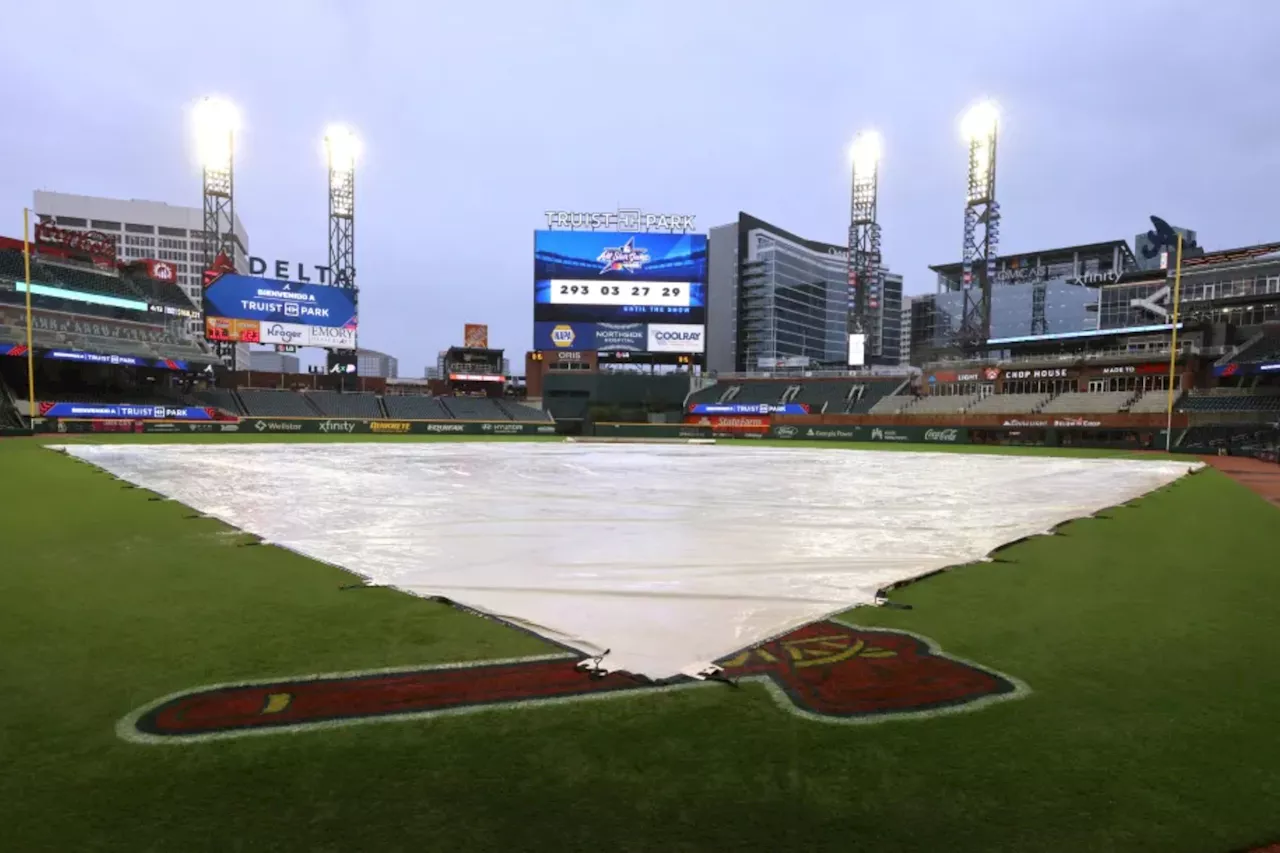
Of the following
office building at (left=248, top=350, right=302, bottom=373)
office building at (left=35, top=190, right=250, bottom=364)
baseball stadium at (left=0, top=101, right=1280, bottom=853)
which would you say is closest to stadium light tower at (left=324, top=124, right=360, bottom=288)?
baseball stadium at (left=0, top=101, right=1280, bottom=853)

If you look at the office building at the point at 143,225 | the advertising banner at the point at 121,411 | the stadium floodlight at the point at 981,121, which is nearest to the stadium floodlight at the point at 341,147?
the advertising banner at the point at 121,411

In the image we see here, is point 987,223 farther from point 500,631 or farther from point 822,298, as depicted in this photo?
point 822,298

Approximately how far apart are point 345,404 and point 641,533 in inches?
1889

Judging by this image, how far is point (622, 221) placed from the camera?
50750mm

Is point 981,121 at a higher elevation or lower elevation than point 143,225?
lower

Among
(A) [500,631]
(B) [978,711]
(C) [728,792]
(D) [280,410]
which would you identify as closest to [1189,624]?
(B) [978,711]

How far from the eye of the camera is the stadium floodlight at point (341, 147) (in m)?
46.1

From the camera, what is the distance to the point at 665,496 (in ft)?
32.4

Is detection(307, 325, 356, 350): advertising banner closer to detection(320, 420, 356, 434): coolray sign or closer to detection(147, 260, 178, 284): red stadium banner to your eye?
detection(320, 420, 356, 434): coolray sign

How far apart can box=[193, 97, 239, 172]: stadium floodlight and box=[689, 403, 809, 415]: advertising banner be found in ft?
121

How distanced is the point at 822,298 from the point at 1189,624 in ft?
373

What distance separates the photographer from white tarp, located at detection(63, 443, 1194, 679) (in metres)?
3.88

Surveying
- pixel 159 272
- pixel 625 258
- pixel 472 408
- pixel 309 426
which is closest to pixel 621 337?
pixel 625 258

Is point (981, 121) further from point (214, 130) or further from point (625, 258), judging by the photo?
point (214, 130)
